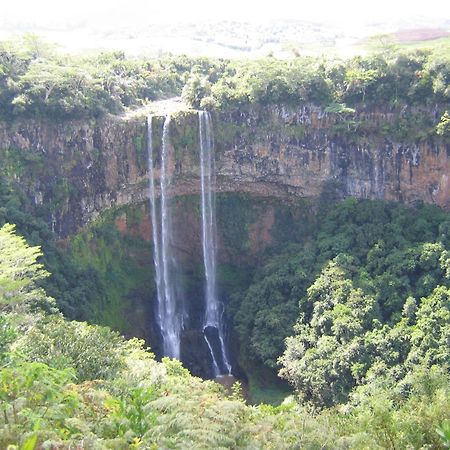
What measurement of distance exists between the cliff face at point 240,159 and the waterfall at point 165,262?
0.39 metres

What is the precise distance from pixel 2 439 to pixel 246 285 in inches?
842

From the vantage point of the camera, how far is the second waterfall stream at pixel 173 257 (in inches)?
1119

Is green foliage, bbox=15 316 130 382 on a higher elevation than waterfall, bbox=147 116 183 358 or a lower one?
higher

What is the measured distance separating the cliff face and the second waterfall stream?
1.10 ft

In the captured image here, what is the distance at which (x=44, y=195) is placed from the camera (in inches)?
1031

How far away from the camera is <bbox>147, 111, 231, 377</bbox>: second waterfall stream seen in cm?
2842

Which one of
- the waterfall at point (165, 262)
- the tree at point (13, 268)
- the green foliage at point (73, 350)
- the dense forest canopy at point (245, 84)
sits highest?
the dense forest canopy at point (245, 84)

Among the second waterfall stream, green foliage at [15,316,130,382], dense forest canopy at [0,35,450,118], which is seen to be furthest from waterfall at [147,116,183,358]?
green foliage at [15,316,130,382]

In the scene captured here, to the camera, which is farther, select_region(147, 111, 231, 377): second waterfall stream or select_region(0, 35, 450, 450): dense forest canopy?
select_region(147, 111, 231, 377): second waterfall stream

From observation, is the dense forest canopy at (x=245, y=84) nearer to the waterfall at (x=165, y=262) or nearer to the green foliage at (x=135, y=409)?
the waterfall at (x=165, y=262)

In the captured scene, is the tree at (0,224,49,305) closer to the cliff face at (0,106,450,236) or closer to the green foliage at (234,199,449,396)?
the cliff face at (0,106,450,236)

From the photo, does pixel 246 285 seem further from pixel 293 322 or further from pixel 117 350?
pixel 117 350

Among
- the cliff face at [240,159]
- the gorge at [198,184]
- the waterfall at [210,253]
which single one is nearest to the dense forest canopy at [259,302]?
the gorge at [198,184]

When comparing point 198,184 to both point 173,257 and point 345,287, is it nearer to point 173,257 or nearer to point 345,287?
point 173,257
